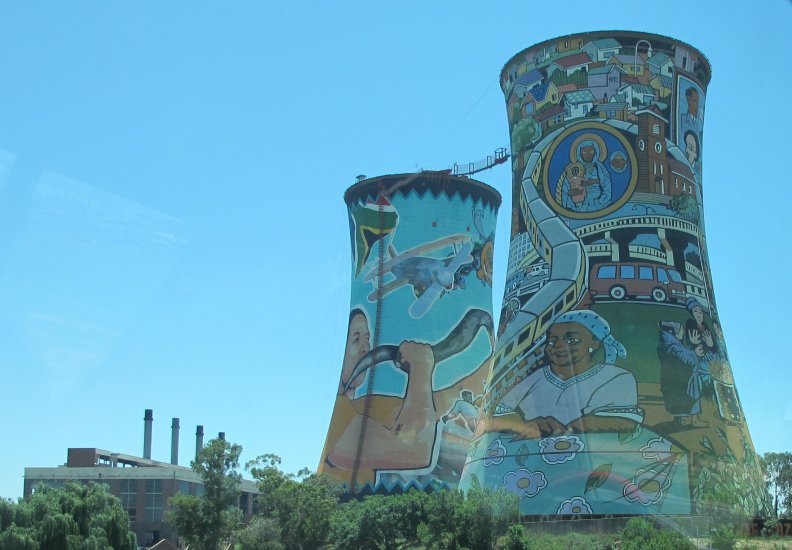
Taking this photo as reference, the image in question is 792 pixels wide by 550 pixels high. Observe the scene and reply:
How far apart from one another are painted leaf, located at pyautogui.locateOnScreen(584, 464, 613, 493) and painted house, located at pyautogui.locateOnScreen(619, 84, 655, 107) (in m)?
9.25

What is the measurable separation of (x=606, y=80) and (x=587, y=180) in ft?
8.62

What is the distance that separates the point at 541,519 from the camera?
2705 centimetres

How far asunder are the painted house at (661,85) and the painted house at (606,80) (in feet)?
2.90

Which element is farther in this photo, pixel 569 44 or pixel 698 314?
pixel 569 44

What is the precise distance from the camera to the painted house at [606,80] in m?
29.7

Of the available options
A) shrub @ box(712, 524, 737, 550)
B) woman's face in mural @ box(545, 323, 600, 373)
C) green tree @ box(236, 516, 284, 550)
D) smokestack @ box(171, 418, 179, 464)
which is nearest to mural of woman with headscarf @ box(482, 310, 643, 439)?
woman's face in mural @ box(545, 323, 600, 373)

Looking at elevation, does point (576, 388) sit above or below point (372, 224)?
below

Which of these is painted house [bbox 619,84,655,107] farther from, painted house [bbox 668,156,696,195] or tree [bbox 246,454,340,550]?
tree [bbox 246,454,340,550]

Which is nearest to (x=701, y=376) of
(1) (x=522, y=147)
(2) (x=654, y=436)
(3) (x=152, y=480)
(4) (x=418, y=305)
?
(2) (x=654, y=436)

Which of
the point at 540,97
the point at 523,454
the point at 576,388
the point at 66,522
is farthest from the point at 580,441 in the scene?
the point at 66,522

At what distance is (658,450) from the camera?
26.9m

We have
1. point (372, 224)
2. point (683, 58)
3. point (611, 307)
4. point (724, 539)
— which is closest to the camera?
point (724, 539)

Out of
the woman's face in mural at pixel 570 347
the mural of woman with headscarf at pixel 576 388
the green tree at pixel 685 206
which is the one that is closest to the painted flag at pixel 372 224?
the mural of woman with headscarf at pixel 576 388

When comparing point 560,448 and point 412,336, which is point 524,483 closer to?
point 560,448
